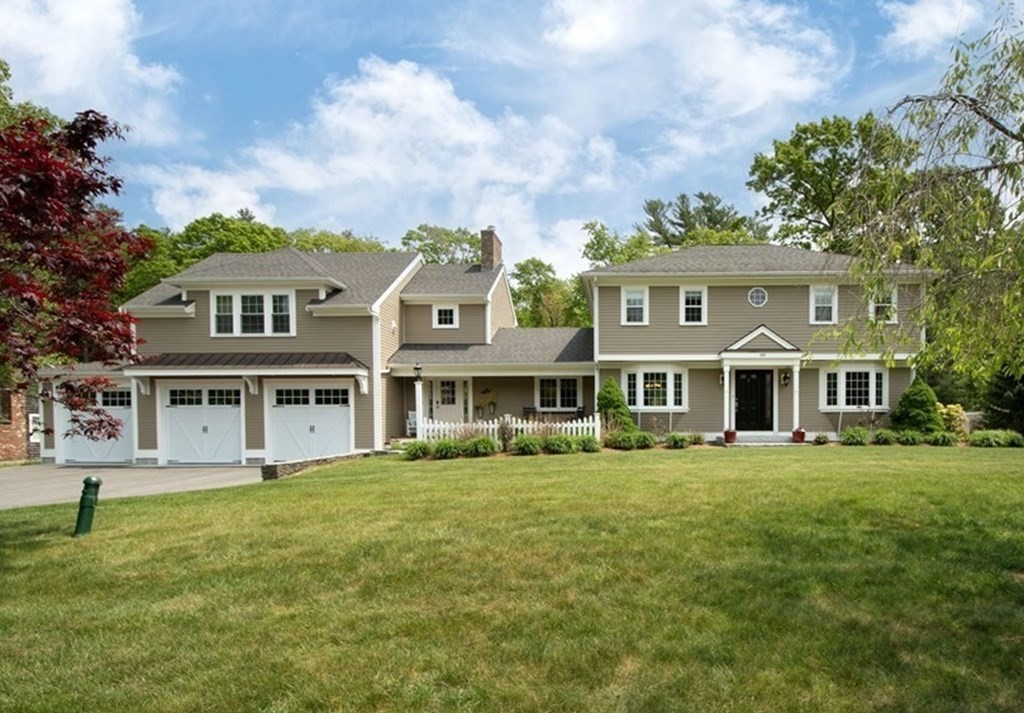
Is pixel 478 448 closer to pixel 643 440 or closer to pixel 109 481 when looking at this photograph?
pixel 643 440

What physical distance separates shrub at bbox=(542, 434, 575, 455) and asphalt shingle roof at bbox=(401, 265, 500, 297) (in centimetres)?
746

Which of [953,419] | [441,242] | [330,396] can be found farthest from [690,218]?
[330,396]

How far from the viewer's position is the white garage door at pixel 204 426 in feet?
64.1

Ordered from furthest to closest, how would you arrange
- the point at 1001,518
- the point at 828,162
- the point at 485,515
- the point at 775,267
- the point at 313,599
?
the point at 828,162 → the point at 775,267 → the point at 485,515 → the point at 1001,518 → the point at 313,599

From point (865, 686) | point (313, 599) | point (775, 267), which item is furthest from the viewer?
point (775, 267)

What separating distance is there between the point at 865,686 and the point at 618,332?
1708 centimetres

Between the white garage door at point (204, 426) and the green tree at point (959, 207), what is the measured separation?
60.1 feet

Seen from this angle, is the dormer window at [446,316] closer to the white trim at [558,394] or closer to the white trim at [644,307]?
the white trim at [558,394]

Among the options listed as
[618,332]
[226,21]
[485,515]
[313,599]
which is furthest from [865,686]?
[618,332]

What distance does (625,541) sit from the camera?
6559 millimetres

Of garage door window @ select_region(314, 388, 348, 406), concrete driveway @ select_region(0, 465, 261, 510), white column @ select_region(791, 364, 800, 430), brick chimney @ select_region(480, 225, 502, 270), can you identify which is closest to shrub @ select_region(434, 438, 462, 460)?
concrete driveway @ select_region(0, 465, 261, 510)

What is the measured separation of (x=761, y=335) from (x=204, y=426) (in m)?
17.1

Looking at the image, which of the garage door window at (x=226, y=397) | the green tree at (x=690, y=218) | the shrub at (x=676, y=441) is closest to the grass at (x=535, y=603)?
the shrub at (x=676, y=441)

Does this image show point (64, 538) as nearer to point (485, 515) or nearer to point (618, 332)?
point (485, 515)
